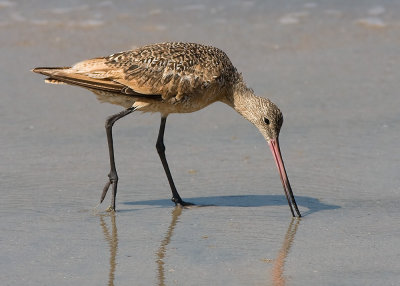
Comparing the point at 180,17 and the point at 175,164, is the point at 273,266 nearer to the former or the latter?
the point at 175,164

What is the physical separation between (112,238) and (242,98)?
1759mm

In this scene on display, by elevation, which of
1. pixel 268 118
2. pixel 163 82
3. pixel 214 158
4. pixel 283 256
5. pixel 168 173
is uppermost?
pixel 163 82

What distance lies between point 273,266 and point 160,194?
1.72 metres

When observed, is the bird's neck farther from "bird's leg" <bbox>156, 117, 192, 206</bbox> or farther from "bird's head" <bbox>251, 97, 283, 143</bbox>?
"bird's leg" <bbox>156, 117, 192, 206</bbox>

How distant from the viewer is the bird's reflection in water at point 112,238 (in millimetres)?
4920

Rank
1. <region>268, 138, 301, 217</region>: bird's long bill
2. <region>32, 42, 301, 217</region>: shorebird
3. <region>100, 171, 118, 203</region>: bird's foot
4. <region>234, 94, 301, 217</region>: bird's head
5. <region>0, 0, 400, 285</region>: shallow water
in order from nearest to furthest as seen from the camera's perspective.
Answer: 1. <region>0, 0, 400, 285</region>: shallow water
2. <region>268, 138, 301, 217</region>: bird's long bill
3. <region>100, 171, 118, 203</region>: bird's foot
4. <region>32, 42, 301, 217</region>: shorebird
5. <region>234, 94, 301, 217</region>: bird's head

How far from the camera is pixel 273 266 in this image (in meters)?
5.08

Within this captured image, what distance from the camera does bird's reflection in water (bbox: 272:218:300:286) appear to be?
16.0 feet

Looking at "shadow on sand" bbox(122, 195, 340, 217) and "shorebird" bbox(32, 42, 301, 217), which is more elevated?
"shorebird" bbox(32, 42, 301, 217)

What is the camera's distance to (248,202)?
6.39m

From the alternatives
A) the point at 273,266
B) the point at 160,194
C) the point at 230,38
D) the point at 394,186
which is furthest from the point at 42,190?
the point at 230,38

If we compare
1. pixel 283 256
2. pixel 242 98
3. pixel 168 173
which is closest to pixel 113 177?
pixel 168 173

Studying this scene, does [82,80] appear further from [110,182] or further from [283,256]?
[283,256]

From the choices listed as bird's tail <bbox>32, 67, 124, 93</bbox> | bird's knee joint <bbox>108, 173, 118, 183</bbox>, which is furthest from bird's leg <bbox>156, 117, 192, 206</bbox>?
bird's tail <bbox>32, 67, 124, 93</bbox>
